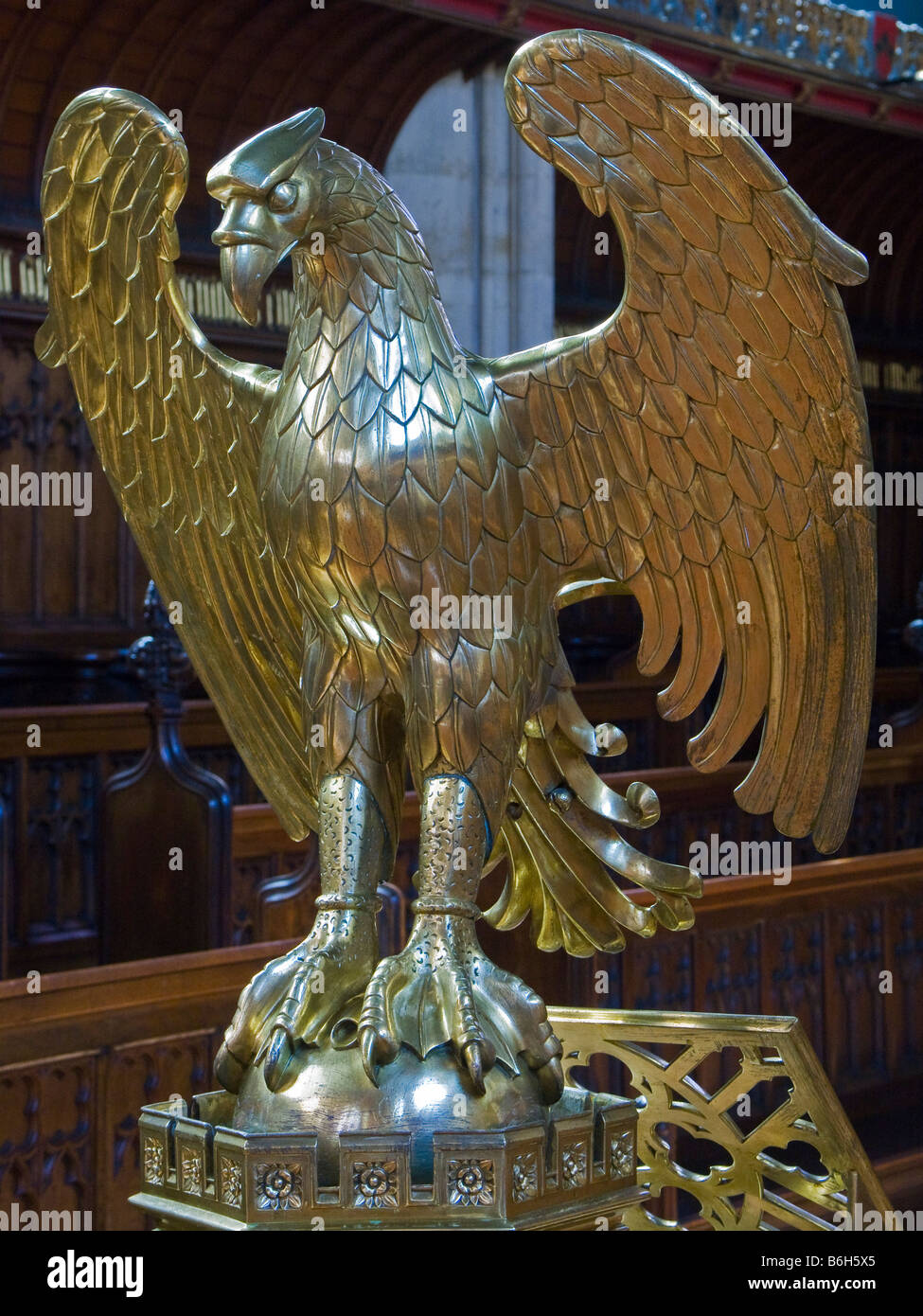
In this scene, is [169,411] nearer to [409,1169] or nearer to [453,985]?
[453,985]

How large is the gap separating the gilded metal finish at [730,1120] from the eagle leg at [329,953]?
32 centimetres

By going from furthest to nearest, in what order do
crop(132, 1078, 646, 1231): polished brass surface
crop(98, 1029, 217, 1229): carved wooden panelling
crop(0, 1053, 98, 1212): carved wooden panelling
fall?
crop(98, 1029, 217, 1229): carved wooden panelling, crop(0, 1053, 98, 1212): carved wooden panelling, crop(132, 1078, 646, 1231): polished brass surface

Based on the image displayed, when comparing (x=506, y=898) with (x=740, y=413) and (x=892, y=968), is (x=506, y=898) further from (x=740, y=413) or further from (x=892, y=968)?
(x=892, y=968)

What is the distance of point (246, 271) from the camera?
1.23 meters

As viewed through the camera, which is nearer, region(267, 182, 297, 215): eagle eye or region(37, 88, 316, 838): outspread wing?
region(267, 182, 297, 215): eagle eye

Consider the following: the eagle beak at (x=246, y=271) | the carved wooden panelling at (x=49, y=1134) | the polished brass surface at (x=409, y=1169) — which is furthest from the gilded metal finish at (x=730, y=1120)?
the carved wooden panelling at (x=49, y=1134)

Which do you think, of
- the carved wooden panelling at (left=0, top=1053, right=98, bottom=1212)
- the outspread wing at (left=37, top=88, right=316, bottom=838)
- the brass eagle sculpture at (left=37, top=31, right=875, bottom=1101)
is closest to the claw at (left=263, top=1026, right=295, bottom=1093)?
the brass eagle sculpture at (left=37, top=31, right=875, bottom=1101)

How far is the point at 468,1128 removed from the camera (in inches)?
46.9

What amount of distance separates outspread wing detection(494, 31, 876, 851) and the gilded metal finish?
0.28m

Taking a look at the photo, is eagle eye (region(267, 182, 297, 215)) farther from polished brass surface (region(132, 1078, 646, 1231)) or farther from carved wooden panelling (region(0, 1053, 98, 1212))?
carved wooden panelling (region(0, 1053, 98, 1212))

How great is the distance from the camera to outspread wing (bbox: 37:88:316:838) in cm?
145

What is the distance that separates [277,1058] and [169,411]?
23.6 inches

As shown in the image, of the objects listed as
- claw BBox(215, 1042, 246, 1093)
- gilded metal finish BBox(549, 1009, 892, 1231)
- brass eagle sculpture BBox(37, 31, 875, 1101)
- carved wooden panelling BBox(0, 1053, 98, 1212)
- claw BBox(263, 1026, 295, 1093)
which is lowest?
carved wooden panelling BBox(0, 1053, 98, 1212)
